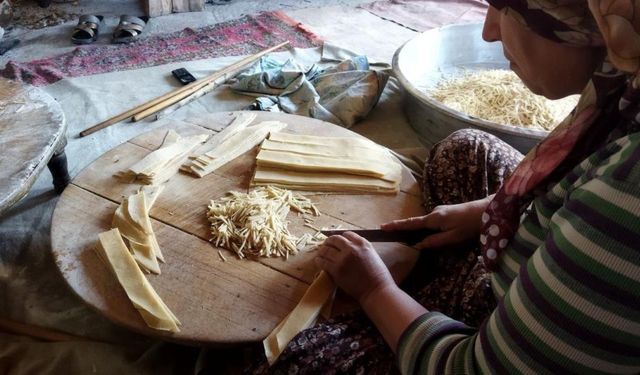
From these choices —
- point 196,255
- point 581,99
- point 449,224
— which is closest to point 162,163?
point 196,255

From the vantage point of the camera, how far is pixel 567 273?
2.37ft

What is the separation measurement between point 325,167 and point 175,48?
227 centimetres

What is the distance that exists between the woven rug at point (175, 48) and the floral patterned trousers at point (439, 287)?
219 cm

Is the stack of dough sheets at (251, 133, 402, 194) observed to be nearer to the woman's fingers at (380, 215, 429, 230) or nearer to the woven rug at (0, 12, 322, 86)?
the woman's fingers at (380, 215, 429, 230)

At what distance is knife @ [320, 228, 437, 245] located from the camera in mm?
1418

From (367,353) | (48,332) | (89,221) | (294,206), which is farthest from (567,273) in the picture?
(48,332)

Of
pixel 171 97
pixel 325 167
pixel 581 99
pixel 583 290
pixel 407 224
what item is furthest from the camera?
pixel 171 97

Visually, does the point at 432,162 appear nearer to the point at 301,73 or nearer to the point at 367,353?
the point at 367,353

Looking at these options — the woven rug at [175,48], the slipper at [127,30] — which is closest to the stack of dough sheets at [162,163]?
the woven rug at [175,48]

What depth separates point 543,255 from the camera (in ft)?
2.51

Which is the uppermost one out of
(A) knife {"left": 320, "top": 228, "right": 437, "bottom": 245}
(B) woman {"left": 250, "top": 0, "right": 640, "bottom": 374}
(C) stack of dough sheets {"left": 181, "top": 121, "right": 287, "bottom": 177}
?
(B) woman {"left": 250, "top": 0, "right": 640, "bottom": 374}

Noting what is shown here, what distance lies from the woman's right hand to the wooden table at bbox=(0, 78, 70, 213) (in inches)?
39.1

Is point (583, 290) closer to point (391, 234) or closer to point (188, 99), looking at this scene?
point (391, 234)

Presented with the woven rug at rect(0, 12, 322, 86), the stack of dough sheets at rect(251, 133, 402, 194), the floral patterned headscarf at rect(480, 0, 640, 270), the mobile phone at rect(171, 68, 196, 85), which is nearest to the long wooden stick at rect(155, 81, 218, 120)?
the mobile phone at rect(171, 68, 196, 85)
